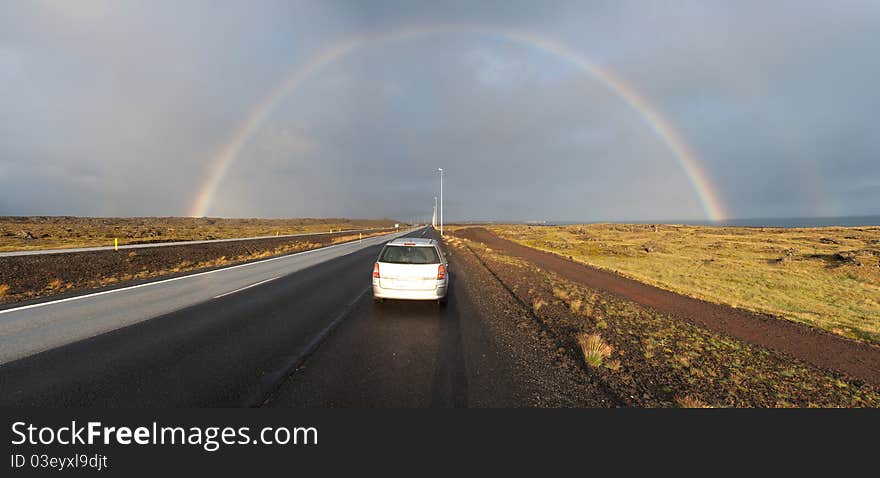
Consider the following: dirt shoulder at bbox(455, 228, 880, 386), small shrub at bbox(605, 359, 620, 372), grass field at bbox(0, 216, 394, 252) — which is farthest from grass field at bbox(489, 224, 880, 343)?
grass field at bbox(0, 216, 394, 252)

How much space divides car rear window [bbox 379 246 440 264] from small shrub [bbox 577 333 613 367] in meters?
3.63

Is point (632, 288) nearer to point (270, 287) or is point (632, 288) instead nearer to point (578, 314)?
A: point (578, 314)

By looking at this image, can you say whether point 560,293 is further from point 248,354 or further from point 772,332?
point 248,354

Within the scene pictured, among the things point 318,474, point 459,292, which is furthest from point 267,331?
point 459,292

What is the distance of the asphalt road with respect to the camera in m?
3.87

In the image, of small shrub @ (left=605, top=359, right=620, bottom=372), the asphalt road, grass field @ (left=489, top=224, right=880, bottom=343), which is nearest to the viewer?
the asphalt road

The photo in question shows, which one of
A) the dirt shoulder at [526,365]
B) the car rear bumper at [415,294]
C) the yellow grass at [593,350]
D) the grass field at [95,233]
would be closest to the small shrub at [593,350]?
the yellow grass at [593,350]

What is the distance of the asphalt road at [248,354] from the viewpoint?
12.7 ft

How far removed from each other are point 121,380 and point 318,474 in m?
3.34

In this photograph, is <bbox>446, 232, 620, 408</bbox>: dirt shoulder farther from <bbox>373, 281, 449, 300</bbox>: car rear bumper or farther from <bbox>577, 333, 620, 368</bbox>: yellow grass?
<bbox>373, 281, 449, 300</bbox>: car rear bumper

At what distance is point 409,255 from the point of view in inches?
319

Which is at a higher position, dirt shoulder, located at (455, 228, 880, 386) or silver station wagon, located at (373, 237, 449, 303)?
silver station wagon, located at (373, 237, 449, 303)

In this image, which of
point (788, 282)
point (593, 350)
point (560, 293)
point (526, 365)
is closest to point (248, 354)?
point (526, 365)

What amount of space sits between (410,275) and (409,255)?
608mm
